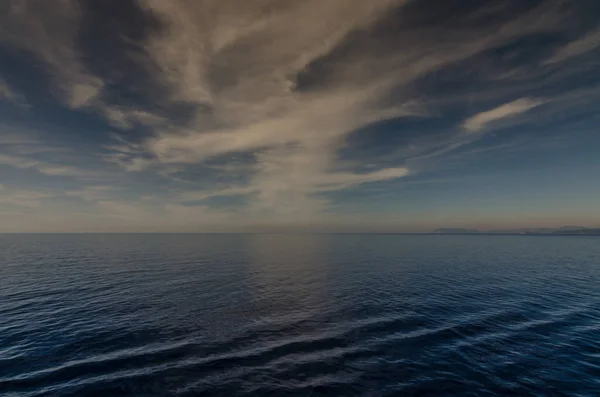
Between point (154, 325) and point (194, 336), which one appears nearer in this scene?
→ point (194, 336)

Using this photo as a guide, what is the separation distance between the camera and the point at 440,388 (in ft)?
74.0

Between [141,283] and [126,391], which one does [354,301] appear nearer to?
[126,391]

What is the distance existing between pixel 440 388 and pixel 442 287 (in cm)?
4031

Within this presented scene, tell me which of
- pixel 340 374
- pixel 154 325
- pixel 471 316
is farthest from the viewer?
pixel 471 316

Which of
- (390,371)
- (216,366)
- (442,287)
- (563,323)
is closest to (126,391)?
(216,366)

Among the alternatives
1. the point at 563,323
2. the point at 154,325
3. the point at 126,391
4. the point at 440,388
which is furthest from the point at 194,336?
the point at 563,323

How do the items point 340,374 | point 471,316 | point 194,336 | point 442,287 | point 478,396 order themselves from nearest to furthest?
point 478,396, point 340,374, point 194,336, point 471,316, point 442,287

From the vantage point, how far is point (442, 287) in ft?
191

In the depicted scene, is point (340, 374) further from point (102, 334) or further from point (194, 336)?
point (102, 334)

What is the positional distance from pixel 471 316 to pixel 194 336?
3747 cm

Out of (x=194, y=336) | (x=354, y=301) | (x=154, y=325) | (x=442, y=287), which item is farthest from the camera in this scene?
(x=442, y=287)

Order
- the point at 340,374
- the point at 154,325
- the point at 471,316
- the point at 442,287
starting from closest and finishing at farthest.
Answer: the point at 340,374 < the point at 154,325 < the point at 471,316 < the point at 442,287

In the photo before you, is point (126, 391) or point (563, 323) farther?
point (563, 323)

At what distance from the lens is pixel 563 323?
37000mm
